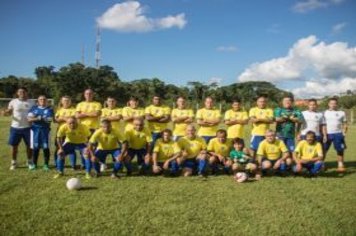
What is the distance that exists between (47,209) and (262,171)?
5.02 m

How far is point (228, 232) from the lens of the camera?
492 centimetres

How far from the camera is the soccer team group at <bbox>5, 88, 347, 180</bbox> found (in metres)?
8.70

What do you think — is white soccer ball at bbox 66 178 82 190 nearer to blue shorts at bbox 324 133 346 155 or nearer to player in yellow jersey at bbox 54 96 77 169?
player in yellow jersey at bbox 54 96 77 169

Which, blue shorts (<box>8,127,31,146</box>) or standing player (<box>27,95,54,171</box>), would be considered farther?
blue shorts (<box>8,127,31,146</box>)

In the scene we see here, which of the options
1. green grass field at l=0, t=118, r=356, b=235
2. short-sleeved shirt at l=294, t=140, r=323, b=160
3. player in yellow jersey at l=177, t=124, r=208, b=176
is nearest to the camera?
green grass field at l=0, t=118, r=356, b=235

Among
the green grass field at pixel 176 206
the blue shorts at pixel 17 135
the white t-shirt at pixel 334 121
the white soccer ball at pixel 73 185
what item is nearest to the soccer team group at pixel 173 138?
the blue shorts at pixel 17 135

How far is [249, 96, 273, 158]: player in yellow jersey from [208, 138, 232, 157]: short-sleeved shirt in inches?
24.3

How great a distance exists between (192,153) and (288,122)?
2409mm

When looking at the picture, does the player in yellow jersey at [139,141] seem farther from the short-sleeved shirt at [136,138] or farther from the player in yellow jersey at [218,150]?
the player in yellow jersey at [218,150]

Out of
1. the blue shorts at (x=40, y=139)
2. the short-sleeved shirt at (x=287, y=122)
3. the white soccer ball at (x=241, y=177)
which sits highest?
the short-sleeved shirt at (x=287, y=122)

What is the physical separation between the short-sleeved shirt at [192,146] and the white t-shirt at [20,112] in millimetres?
3679

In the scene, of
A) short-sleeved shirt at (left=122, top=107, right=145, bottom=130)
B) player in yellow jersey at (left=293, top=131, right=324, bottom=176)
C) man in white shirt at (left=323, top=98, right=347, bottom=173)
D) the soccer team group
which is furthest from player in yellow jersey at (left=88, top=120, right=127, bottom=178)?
man in white shirt at (left=323, top=98, right=347, bottom=173)

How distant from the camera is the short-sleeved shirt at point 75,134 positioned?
877 centimetres

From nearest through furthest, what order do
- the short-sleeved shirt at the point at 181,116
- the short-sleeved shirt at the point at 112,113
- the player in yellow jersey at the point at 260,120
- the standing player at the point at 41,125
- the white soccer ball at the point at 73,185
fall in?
the white soccer ball at the point at 73,185 < the standing player at the point at 41,125 < the player in yellow jersey at the point at 260,120 < the short-sleeved shirt at the point at 181,116 < the short-sleeved shirt at the point at 112,113
